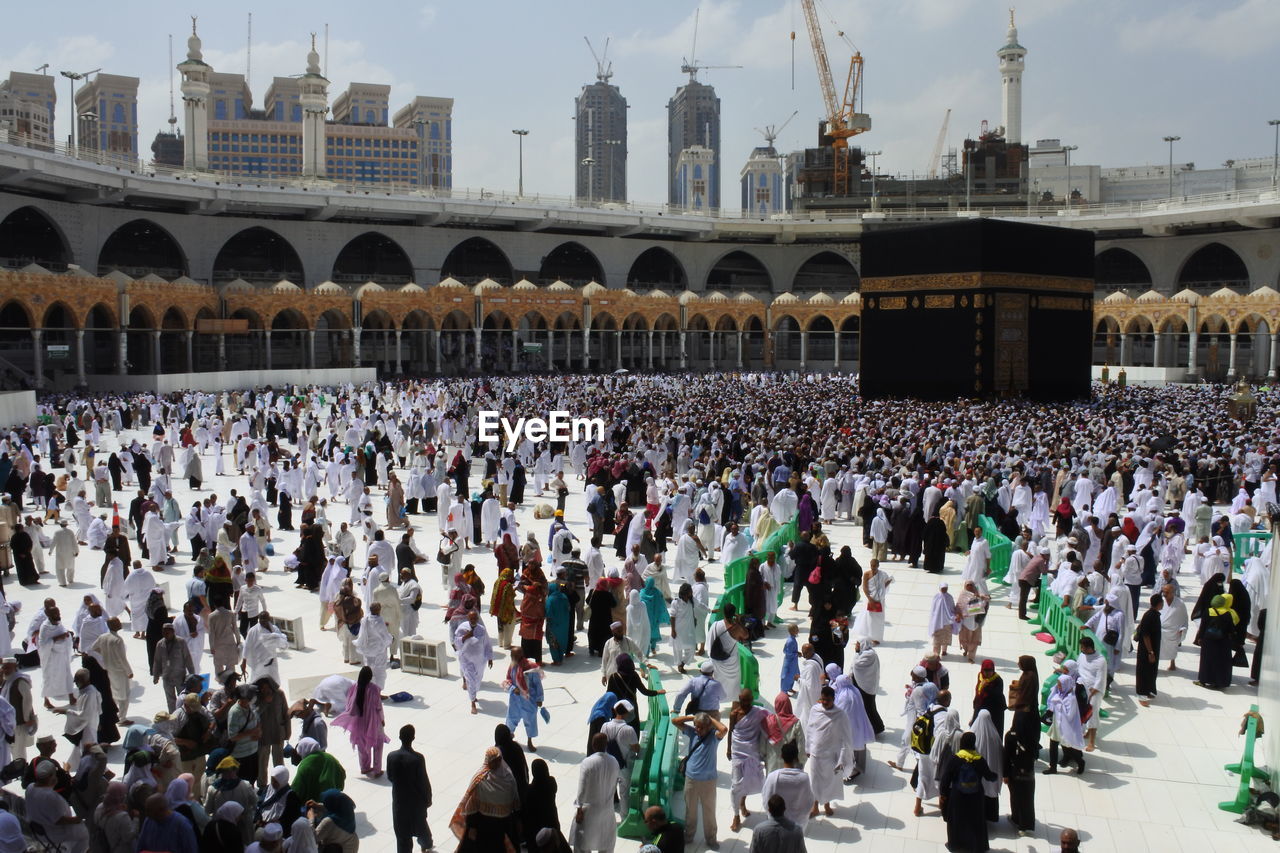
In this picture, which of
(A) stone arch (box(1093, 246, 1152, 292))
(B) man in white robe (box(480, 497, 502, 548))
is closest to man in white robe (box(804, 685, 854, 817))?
(B) man in white robe (box(480, 497, 502, 548))

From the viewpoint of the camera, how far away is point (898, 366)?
2442 centimetres

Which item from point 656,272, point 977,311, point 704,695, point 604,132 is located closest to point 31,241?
point 656,272

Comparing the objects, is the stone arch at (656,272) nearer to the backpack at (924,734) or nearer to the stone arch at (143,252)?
the stone arch at (143,252)

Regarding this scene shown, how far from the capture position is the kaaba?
23.1m

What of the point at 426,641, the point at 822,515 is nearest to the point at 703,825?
the point at 426,641

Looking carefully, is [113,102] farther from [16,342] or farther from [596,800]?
[596,800]

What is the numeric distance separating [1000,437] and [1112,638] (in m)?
8.79

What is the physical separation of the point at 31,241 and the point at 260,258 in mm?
7665

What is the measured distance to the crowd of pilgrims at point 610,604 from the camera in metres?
4.38

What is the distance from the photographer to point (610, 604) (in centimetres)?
721

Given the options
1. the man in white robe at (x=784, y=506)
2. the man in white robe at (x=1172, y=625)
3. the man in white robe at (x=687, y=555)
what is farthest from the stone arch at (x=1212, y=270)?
the man in white robe at (x=1172, y=625)

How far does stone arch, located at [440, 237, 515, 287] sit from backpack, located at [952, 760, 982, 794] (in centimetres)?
3843

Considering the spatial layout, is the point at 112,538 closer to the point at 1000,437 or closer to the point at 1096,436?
the point at 1000,437
